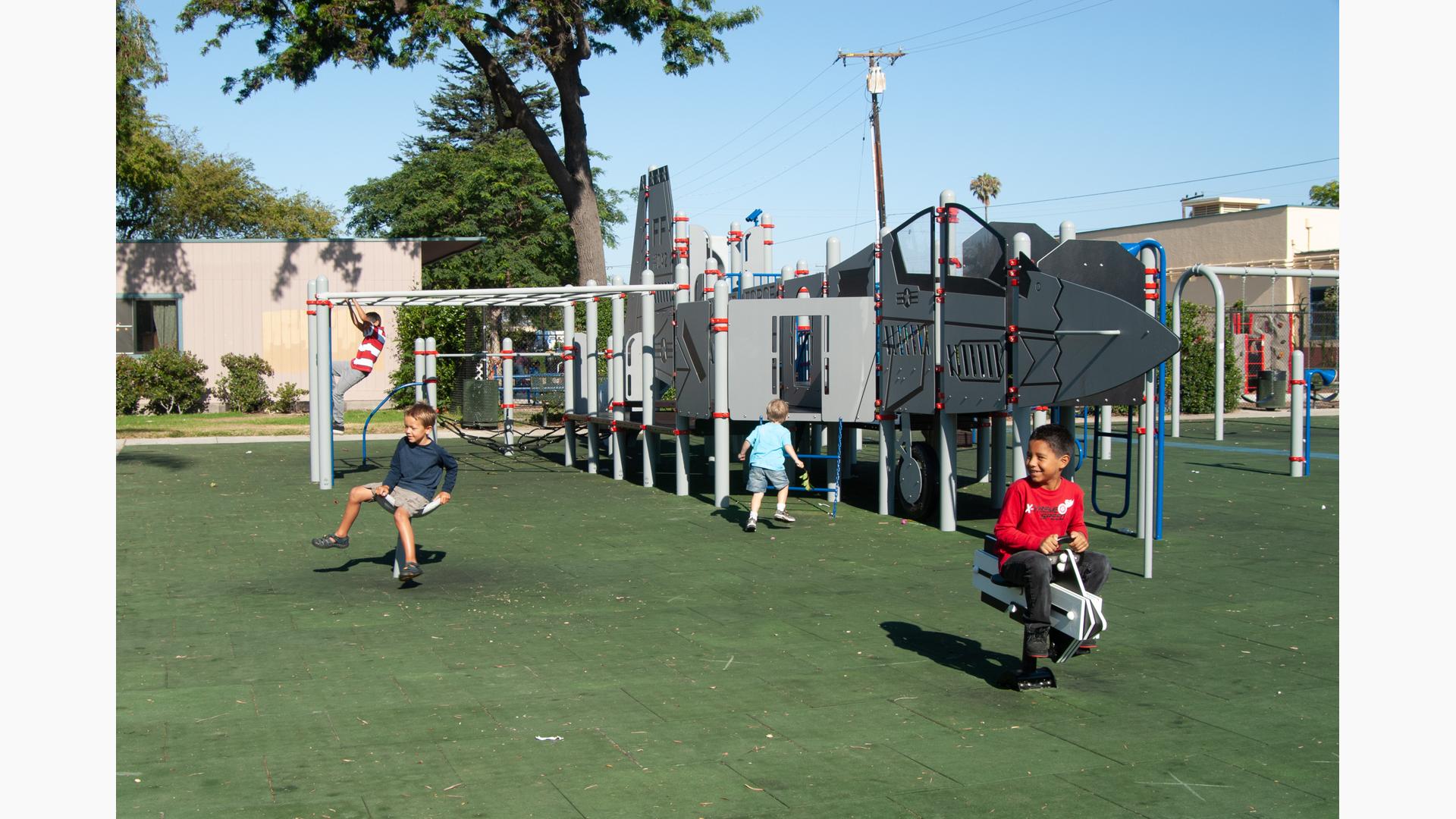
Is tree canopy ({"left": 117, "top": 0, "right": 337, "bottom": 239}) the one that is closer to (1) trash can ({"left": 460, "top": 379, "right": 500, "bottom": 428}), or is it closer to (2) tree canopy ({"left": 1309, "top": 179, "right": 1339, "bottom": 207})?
(1) trash can ({"left": 460, "top": 379, "right": 500, "bottom": 428})

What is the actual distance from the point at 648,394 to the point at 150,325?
18.1 metres

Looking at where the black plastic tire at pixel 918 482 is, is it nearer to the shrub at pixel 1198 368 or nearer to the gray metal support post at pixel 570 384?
the gray metal support post at pixel 570 384

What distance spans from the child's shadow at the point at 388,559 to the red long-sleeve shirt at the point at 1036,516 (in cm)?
501

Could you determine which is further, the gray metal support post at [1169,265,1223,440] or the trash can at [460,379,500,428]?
the trash can at [460,379,500,428]

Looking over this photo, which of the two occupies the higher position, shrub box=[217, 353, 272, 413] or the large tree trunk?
the large tree trunk

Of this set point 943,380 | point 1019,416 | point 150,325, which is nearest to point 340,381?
point 943,380

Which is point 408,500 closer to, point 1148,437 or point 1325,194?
point 1148,437

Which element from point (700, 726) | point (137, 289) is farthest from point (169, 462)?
point (700, 726)

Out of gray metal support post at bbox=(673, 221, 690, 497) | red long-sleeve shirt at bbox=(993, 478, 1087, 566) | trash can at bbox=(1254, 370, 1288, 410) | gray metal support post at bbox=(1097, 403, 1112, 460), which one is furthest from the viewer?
trash can at bbox=(1254, 370, 1288, 410)

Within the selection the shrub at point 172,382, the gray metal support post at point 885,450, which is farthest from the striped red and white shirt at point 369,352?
the shrub at point 172,382

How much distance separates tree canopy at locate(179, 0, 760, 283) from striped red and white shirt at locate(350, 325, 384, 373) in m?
9.01

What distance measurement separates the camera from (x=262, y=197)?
60.2 meters

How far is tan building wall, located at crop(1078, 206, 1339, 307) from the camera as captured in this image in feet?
142

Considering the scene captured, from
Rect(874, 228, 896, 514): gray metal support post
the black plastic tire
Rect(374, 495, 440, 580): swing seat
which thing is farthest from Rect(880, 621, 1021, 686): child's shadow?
Rect(874, 228, 896, 514): gray metal support post
